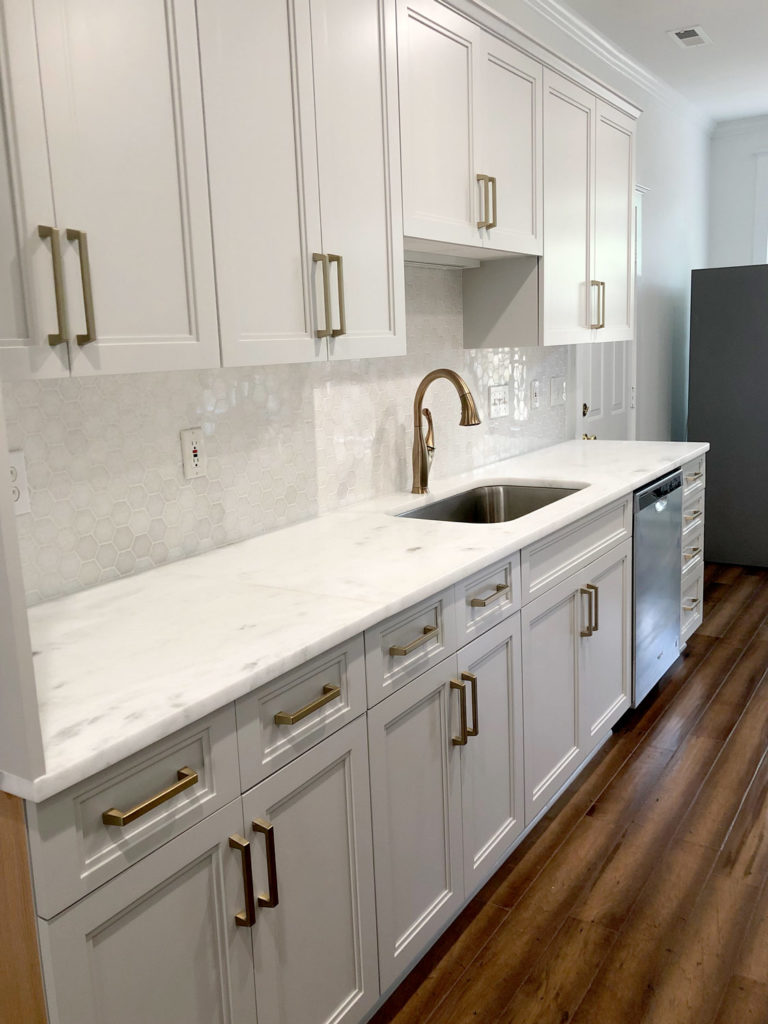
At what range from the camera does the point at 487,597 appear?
1995 millimetres

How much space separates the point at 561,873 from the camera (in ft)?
7.43

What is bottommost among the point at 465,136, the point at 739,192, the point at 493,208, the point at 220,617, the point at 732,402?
the point at 220,617

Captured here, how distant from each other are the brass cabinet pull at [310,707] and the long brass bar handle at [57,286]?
674mm

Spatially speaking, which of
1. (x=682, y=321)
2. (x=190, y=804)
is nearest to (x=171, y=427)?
(x=190, y=804)

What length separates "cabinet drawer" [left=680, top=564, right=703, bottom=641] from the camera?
11.9ft

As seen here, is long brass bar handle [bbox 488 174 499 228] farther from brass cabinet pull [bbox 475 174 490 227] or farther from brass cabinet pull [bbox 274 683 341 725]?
brass cabinet pull [bbox 274 683 341 725]

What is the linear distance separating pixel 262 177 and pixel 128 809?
121cm

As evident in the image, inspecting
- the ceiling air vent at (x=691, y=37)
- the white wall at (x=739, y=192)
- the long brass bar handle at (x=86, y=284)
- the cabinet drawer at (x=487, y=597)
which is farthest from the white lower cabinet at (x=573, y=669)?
the white wall at (x=739, y=192)

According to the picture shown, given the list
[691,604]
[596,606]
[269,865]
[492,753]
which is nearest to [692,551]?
[691,604]

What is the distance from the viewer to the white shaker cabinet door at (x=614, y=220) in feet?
10.9

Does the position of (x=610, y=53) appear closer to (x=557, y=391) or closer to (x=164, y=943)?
(x=557, y=391)

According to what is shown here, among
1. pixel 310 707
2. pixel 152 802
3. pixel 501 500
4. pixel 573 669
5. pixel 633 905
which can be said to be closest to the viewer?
pixel 152 802

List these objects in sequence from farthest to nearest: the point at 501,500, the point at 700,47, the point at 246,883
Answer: the point at 700,47 → the point at 501,500 → the point at 246,883

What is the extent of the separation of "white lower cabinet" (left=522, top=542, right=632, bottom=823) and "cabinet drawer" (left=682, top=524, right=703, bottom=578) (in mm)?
753
